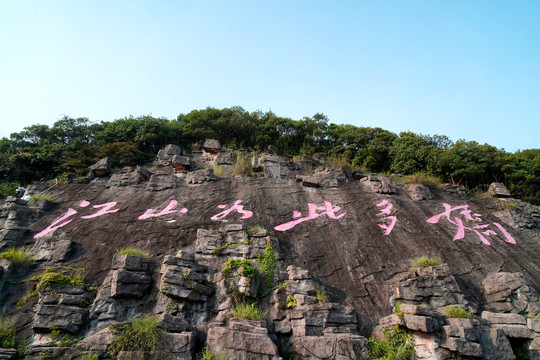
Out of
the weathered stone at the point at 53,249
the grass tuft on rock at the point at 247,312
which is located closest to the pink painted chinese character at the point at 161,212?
the weathered stone at the point at 53,249

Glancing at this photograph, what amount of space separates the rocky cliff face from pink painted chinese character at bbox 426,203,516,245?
0.20ft

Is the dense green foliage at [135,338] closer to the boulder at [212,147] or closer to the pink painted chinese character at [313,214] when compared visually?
the pink painted chinese character at [313,214]

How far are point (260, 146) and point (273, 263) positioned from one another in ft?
33.7

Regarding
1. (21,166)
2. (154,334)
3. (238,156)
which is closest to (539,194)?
(238,156)

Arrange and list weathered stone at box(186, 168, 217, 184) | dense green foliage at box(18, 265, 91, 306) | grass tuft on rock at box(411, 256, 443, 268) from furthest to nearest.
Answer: weathered stone at box(186, 168, 217, 184) → grass tuft on rock at box(411, 256, 443, 268) → dense green foliage at box(18, 265, 91, 306)

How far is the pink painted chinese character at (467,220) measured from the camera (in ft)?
33.7

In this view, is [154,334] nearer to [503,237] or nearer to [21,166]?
[503,237]

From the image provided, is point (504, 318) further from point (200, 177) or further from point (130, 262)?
point (200, 177)

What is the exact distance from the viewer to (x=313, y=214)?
10398 millimetres

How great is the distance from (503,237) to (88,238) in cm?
1319

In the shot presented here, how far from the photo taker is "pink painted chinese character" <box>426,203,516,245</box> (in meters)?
10.3

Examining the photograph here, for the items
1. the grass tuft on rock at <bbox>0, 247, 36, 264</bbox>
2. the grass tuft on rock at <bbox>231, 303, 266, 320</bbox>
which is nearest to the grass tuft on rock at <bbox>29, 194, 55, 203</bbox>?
the grass tuft on rock at <bbox>0, 247, 36, 264</bbox>

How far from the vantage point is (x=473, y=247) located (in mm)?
9656

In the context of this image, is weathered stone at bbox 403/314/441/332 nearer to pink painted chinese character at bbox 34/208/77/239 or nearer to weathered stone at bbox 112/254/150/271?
weathered stone at bbox 112/254/150/271
